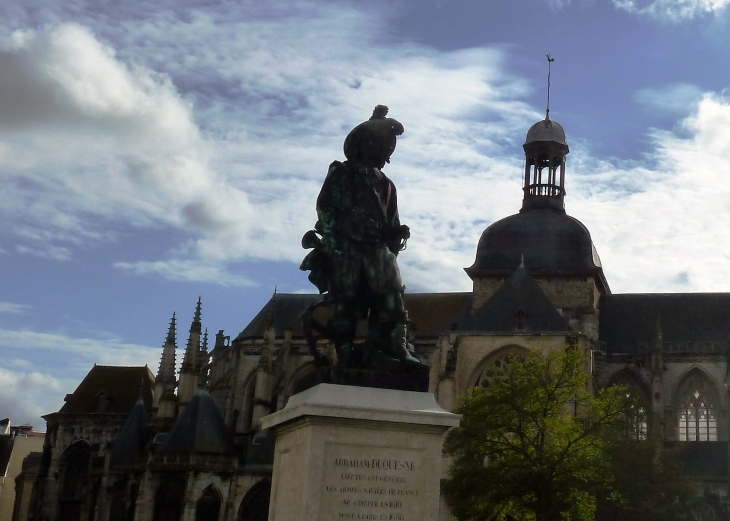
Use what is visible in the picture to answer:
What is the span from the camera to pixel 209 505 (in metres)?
47.4

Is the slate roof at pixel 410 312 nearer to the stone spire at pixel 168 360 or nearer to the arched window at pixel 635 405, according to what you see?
the stone spire at pixel 168 360

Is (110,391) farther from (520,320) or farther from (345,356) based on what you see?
(345,356)

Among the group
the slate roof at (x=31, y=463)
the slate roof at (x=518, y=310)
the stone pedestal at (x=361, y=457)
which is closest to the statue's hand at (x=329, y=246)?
the stone pedestal at (x=361, y=457)

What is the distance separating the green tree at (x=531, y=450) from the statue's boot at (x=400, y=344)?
2037 centimetres

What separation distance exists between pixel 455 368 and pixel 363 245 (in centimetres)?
3630

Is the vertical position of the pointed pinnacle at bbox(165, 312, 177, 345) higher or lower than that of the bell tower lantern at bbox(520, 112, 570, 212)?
lower

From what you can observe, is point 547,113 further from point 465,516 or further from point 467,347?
point 465,516

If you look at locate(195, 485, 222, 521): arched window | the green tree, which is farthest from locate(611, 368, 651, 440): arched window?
locate(195, 485, 222, 521): arched window

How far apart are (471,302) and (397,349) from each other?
44240 millimetres

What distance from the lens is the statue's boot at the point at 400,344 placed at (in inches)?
397

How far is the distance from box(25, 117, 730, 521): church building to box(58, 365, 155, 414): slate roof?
81 cm

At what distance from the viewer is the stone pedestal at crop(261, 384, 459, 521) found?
9.08 m

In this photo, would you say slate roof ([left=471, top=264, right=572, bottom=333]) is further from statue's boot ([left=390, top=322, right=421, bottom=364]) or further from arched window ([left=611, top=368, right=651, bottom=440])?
statue's boot ([left=390, top=322, right=421, bottom=364])

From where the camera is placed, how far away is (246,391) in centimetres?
5784
